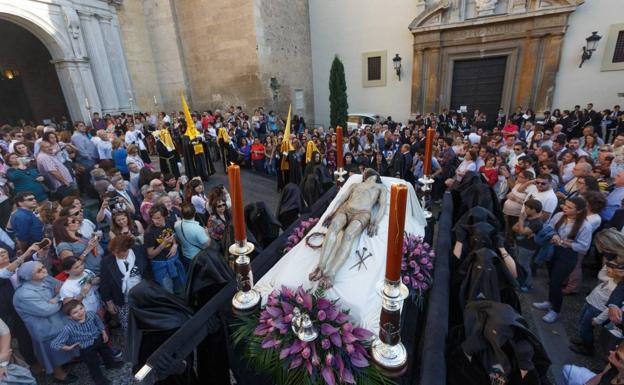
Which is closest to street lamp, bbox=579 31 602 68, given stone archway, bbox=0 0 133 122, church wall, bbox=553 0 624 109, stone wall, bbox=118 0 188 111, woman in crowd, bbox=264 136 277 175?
church wall, bbox=553 0 624 109

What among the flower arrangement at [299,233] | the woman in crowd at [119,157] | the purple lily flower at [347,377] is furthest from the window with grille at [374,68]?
the purple lily flower at [347,377]

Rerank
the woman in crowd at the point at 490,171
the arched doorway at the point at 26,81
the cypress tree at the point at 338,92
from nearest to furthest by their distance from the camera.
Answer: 1. the woman in crowd at the point at 490,171
2. the arched doorway at the point at 26,81
3. the cypress tree at the point at 338,92

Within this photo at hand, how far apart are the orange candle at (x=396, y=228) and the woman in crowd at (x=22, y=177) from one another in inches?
240

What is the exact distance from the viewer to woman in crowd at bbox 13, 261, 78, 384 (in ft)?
9.30

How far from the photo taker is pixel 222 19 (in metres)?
→ 14.3

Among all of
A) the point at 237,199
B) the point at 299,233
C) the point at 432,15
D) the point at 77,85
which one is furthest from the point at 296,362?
the point at 432,15

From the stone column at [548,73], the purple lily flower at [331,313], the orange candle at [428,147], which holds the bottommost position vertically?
the purple lily flower at [331,313]

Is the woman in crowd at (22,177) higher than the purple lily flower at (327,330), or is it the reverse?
the woman in crowd at (22,177)

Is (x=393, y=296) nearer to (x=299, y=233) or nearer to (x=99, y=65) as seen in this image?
(x=299, y=233)

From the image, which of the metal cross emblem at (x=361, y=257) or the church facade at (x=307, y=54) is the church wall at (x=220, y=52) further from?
the metal cross emblem at (x=361, y=257)

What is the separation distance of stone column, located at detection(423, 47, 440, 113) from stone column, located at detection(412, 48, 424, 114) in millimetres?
277

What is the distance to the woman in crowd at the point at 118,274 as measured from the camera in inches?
129

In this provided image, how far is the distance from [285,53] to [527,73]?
10969mm

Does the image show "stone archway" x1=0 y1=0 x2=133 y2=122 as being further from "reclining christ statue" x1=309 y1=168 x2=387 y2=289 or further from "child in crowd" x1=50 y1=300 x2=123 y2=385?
"reclining christ statue" x1=309 y1=168 x2=387 y2=289
